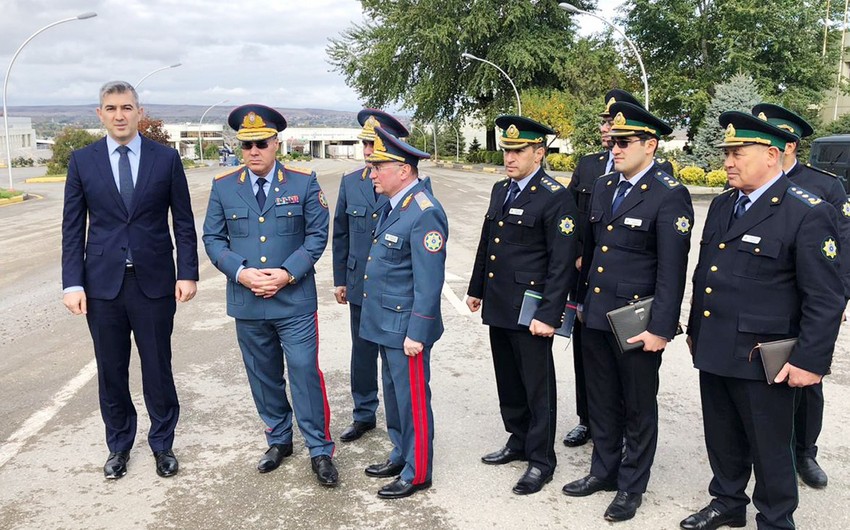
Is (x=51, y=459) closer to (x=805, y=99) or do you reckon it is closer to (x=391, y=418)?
(x=391, y=418)

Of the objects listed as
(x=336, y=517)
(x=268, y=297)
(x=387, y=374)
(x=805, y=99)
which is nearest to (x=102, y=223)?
(x=268, y=297)

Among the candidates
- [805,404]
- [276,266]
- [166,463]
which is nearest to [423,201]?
[276,266]

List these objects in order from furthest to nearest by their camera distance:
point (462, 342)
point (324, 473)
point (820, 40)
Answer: point (820, 40) < point (462, 342) < point (324, 473)

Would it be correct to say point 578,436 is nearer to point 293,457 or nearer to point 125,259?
point 293,457

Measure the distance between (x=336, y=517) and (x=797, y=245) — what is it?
2384mm

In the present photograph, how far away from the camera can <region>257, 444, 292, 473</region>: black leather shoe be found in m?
3.81

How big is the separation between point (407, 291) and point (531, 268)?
681mm

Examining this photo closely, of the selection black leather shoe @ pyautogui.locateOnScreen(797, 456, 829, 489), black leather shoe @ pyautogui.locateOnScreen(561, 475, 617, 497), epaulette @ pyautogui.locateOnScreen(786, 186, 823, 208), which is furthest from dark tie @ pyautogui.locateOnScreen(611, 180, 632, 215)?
black leather shoe @ pyautogui.locateOnScreen(797, 456, 829, 489)

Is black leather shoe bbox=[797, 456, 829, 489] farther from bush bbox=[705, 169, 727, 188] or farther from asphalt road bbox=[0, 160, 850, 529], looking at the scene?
bush bbox=[705, 169, 727, 188]

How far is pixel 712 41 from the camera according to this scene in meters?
33.2

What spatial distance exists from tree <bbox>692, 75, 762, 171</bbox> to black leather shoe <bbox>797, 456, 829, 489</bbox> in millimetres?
23466

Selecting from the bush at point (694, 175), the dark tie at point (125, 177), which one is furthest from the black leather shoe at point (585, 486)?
the bush at point (694, 175)

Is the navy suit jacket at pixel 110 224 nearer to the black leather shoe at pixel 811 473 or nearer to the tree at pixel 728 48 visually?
the black leather shoe at pixel 811 473

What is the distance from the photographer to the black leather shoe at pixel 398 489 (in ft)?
11.6
